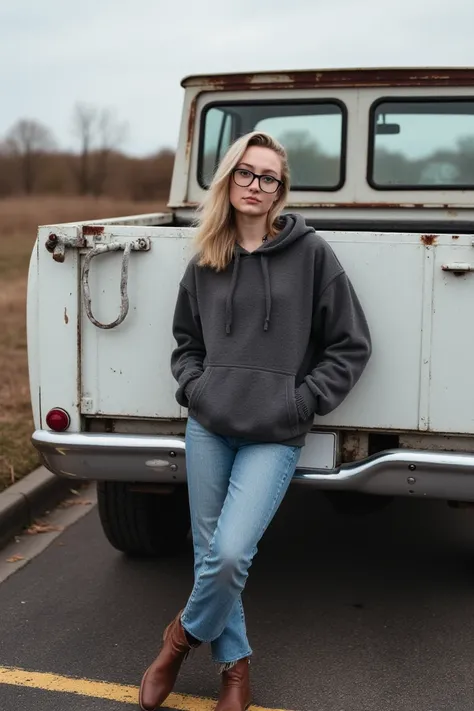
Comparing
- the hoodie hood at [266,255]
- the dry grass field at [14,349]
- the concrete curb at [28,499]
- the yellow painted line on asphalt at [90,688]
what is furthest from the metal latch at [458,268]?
the dry grass field at [14,349]

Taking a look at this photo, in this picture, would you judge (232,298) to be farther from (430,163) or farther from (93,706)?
(430,163)

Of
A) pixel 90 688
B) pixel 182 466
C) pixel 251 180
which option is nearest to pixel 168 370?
pixel 182 466

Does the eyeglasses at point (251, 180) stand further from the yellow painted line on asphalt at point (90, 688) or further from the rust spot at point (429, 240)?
the yellow painted line on asphalt at point (90, 688)

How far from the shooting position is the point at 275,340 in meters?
3.11

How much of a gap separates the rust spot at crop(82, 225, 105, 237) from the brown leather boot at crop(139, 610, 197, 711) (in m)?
1.39

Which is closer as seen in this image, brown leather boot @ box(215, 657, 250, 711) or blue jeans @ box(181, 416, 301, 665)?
blue jeans @ box(181, 416, 301, 665)

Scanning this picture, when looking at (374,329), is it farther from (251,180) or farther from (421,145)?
(421,145)

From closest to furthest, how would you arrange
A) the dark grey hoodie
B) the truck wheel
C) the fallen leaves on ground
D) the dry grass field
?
the dark grey hoodie → the truck wheel → the fallen leaves on ground → the dry grass field

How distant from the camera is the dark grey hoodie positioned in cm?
308

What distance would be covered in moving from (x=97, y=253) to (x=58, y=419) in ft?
2.15

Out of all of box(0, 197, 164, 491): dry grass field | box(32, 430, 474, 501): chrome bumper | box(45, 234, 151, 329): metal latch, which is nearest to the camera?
box(32, 430, 474, 501): chrome bumper

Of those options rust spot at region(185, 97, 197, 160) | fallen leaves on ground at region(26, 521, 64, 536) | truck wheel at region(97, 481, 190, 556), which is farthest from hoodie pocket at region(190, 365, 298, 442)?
rust spot at region(185, 97, 197, 160)

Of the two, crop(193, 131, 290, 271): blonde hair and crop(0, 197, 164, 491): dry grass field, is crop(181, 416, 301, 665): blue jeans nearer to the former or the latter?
crop(193, 131, 290, 271): blonde hair

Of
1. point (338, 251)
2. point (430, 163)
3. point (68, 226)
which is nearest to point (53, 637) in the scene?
point (68, 226)
